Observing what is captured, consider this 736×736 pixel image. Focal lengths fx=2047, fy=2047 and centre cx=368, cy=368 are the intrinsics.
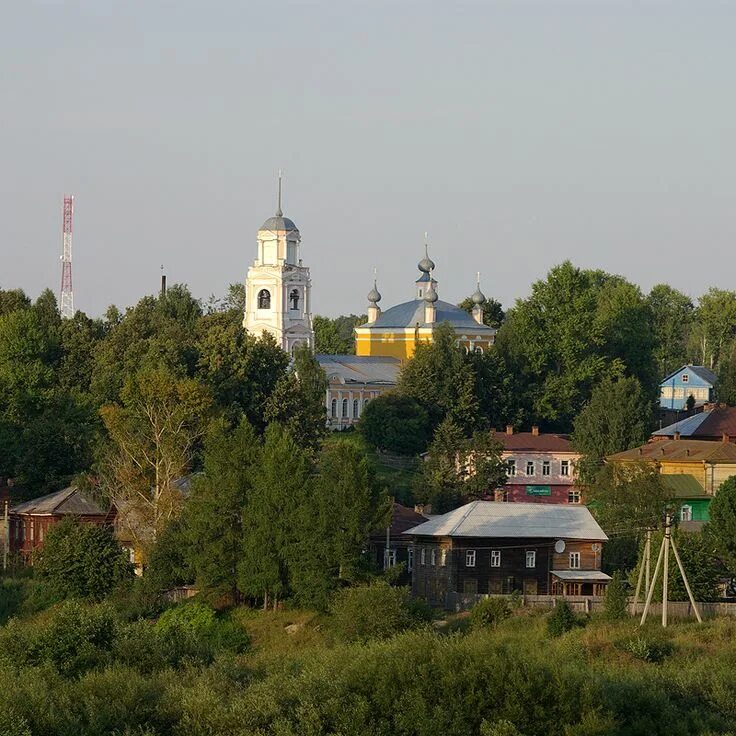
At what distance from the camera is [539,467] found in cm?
7231

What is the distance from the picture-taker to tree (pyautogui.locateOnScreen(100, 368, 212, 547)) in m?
54.9

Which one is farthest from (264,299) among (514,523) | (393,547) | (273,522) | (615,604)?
(615,604)

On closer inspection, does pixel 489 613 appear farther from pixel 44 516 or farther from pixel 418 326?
pixel 418 326

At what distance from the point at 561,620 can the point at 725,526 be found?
7.29 m

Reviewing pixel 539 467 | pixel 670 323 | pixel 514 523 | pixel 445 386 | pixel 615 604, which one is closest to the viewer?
pixel 615 604

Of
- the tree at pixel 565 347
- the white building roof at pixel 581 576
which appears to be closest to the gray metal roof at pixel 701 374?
the tree at pixel 565 347

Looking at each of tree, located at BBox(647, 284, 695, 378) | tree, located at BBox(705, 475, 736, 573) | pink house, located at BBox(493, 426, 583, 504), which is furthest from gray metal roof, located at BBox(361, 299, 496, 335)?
tree, located at BBox(705, 475, 736, 573)

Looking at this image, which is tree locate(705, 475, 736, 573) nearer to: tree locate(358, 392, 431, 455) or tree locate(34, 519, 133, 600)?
tree locate(34, 519, 133, 600)

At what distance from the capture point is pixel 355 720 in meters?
32.8

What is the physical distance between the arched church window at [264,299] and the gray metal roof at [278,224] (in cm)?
296

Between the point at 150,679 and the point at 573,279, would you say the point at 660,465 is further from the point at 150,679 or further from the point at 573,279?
the point at 150,679

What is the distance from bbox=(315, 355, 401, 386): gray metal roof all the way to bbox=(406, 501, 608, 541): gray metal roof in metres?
28.0

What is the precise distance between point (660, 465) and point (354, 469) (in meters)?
15.9

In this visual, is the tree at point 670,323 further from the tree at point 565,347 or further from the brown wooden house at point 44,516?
the brown wooden house at point 44,516
